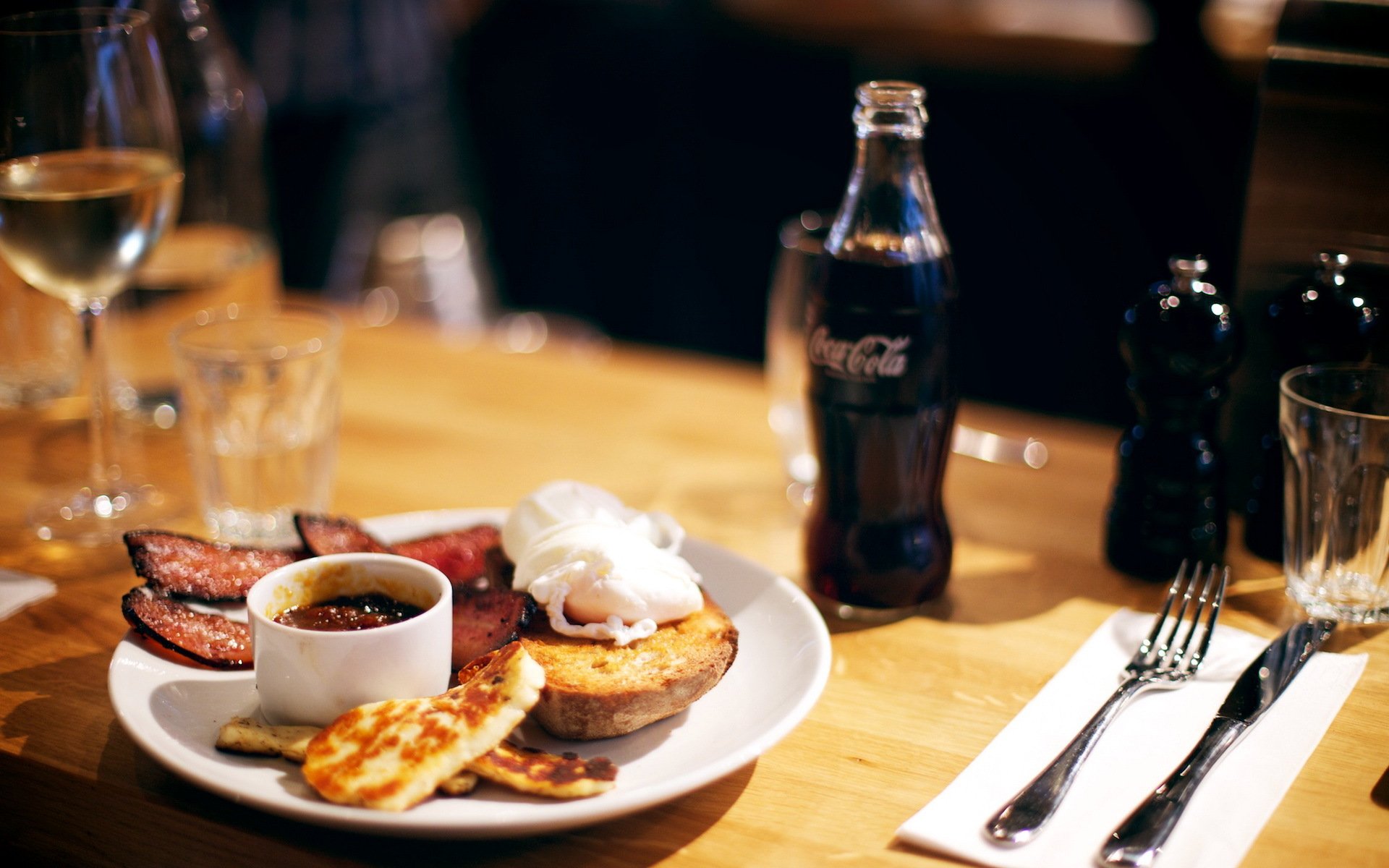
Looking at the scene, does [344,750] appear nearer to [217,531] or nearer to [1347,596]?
[217,531]

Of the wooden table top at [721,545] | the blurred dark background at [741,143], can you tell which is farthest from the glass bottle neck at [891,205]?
the blurred dark background at [741,143]

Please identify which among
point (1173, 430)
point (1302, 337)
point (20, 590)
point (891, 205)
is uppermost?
point (891, 205)

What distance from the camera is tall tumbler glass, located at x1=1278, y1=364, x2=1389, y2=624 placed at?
3.73 ft

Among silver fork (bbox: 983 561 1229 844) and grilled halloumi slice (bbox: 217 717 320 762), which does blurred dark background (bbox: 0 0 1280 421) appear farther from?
grilled halloumi slice (bbox: 217 717 320 762)

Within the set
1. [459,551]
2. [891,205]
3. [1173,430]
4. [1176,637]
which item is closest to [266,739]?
[459,551]

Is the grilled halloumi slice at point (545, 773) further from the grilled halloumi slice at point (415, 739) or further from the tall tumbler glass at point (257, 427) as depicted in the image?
the tall tumbler glass at point (257, 427)

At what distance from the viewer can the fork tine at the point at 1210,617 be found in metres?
1.11

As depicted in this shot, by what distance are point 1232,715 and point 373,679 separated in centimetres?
72

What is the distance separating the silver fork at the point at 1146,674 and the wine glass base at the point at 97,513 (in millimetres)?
1083

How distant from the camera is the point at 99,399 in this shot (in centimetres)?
144

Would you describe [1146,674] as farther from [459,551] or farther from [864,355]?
[459,551]

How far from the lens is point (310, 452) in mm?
1440

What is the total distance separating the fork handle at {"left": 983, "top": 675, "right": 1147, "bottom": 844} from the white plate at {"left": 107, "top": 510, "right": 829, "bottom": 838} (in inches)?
6.9

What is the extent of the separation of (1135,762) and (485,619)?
1.86 feet
